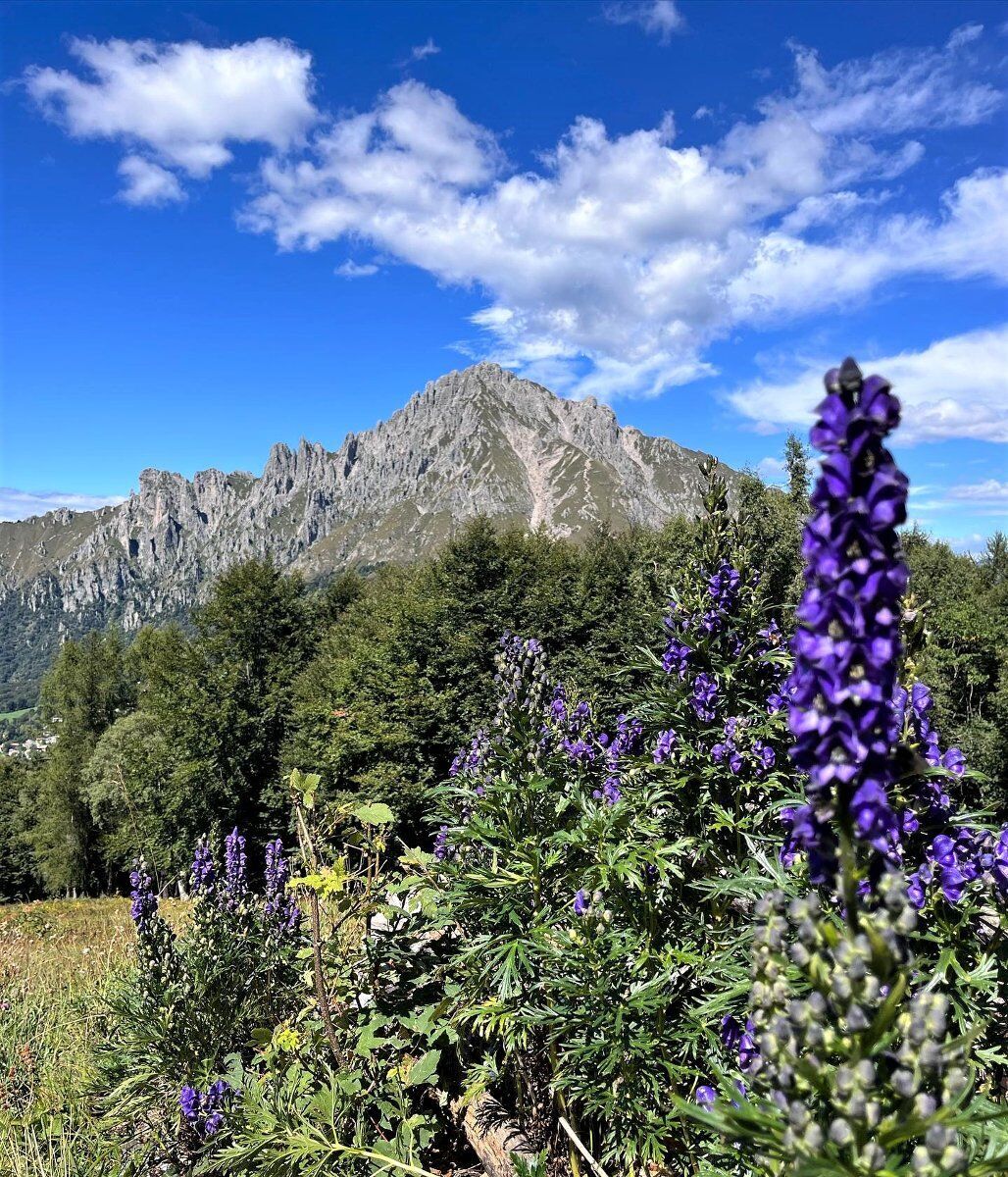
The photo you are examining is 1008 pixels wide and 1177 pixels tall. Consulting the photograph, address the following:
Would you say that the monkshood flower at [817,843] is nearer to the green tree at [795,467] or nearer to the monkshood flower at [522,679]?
the monkshood flower at [522,679]

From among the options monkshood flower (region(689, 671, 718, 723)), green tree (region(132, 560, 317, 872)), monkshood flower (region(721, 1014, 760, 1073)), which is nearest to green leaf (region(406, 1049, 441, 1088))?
monkshood flower (region(721, 1014, 760, 1073))

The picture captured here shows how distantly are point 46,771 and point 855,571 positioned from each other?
55709mm

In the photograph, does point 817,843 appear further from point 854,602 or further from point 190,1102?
point 190,1102

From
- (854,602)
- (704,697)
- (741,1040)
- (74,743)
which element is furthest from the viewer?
(74,743)

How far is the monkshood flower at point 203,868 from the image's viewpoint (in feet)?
20.9

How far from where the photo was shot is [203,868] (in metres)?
6.40

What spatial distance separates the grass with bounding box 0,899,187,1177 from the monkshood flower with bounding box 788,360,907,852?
644cm

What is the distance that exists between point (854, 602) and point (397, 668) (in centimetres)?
2634

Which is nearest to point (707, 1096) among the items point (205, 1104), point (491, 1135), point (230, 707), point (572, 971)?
point (572, 971)

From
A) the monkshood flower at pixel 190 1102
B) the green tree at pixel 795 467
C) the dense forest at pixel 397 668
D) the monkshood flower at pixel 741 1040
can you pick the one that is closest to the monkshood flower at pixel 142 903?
the monkshood flower at pixel 190 1102

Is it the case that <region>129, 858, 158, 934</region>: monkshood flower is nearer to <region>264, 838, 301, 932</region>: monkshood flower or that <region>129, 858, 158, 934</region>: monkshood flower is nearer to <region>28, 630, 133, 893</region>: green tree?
<region>264, 838, 301, 932</region>: monkshood flower

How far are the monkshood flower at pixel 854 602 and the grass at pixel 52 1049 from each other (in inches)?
253

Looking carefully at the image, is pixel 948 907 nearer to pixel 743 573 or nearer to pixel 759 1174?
pixel 759 1174

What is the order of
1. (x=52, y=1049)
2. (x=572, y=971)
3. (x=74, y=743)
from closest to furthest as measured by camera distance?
1. (x=572, y=971)
2. (x=52, y=1049)
3. (x=74, y=743)
